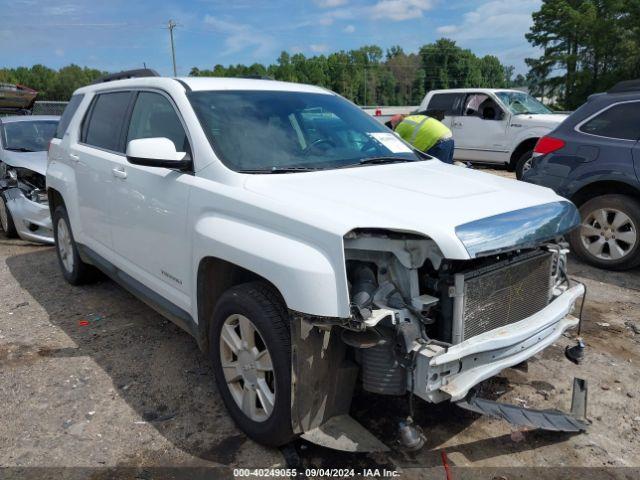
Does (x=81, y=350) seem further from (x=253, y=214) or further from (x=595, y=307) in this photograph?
(x=595, y=307)

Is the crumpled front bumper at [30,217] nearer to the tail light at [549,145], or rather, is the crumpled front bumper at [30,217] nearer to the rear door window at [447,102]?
the tail light at [549,145]

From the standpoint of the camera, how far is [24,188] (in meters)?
7.15

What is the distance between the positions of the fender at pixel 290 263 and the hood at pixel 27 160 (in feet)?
18.1

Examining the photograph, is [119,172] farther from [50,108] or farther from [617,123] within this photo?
[50,108]

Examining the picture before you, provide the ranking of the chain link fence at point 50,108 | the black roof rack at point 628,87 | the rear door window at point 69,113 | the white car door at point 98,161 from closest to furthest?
the white car door at point 98,161 < the rear door window at point 69,113 < the black roof rack at point 628,87 < the chain link fence at point 50,108

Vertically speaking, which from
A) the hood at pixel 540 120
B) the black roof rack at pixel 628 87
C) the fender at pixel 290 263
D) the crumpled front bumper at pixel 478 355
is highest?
the black roof rack at pixel 628 87

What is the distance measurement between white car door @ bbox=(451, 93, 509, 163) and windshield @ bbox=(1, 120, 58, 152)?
327 inches

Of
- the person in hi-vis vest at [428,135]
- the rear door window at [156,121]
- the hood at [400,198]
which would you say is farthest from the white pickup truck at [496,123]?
the rear door window at [156,121]

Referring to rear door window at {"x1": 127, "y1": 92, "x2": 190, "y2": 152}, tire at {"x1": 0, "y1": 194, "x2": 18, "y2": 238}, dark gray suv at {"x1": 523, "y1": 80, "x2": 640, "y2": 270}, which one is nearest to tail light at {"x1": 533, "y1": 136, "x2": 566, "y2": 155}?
dark gray suv at {"x1": 523, "y1": 80, "x2": 640, "y2": 270}

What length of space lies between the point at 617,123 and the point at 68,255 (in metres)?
5.75

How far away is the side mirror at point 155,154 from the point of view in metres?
2.98

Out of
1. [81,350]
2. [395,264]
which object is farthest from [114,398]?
[395,264]

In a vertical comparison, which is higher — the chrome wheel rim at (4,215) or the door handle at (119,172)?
the door handle at (119,172)

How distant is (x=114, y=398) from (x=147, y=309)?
1.53m
